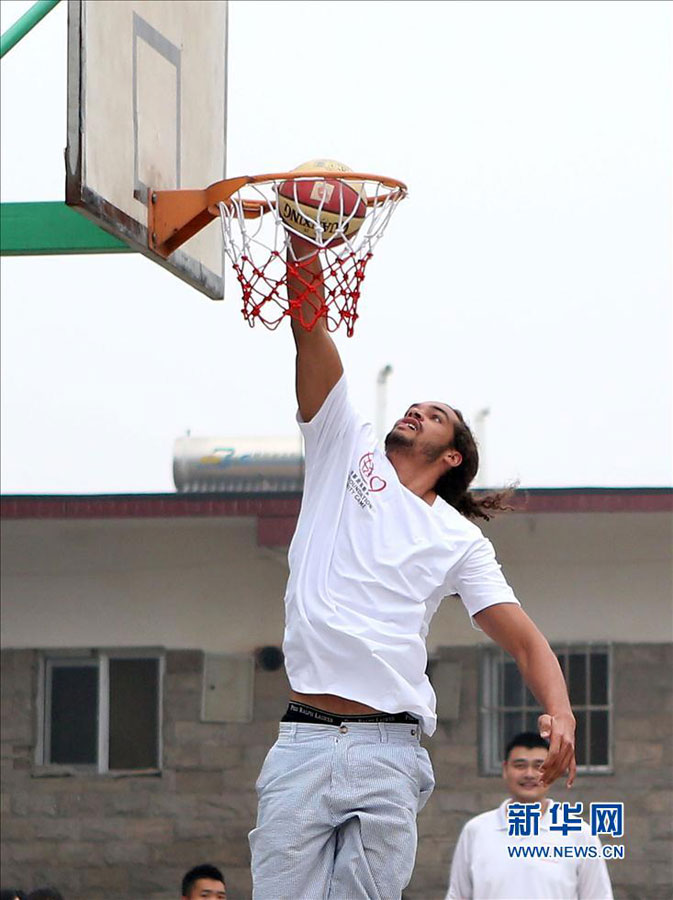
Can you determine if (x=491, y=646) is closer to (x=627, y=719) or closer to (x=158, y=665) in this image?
(x=627, y=719)

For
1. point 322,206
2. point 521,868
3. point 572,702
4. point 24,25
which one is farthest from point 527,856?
point 572,702

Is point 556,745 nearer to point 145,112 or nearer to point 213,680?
point 145,112

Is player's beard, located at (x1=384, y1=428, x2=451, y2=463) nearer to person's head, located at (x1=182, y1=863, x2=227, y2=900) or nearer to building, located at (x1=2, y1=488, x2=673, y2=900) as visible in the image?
person's head, located at (x1=182, y1=863, x2=227, y2=900)

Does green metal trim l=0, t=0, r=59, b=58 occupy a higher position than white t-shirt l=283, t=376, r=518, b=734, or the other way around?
green metal trim l=0, t=0, r=59, b=58

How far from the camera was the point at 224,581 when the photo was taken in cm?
1404

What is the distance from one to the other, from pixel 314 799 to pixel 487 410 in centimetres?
1752

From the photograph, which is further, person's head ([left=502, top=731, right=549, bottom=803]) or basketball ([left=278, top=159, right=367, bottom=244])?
person's head ([left=502, top=731, right=549, bottom=803])

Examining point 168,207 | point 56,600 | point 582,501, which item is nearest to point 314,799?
point 168,207

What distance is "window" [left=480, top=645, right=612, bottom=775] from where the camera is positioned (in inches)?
534

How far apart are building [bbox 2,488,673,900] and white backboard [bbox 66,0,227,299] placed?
213 inches

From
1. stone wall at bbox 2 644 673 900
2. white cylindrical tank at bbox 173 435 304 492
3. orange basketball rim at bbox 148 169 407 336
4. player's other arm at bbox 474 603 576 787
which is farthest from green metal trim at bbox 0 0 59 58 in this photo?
white cylindrical tank at bbox 173 435 304 492

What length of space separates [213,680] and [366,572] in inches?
345

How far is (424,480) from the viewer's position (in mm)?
5586

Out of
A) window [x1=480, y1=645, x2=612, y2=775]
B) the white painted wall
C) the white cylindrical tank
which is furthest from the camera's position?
the white cylindrical tank
